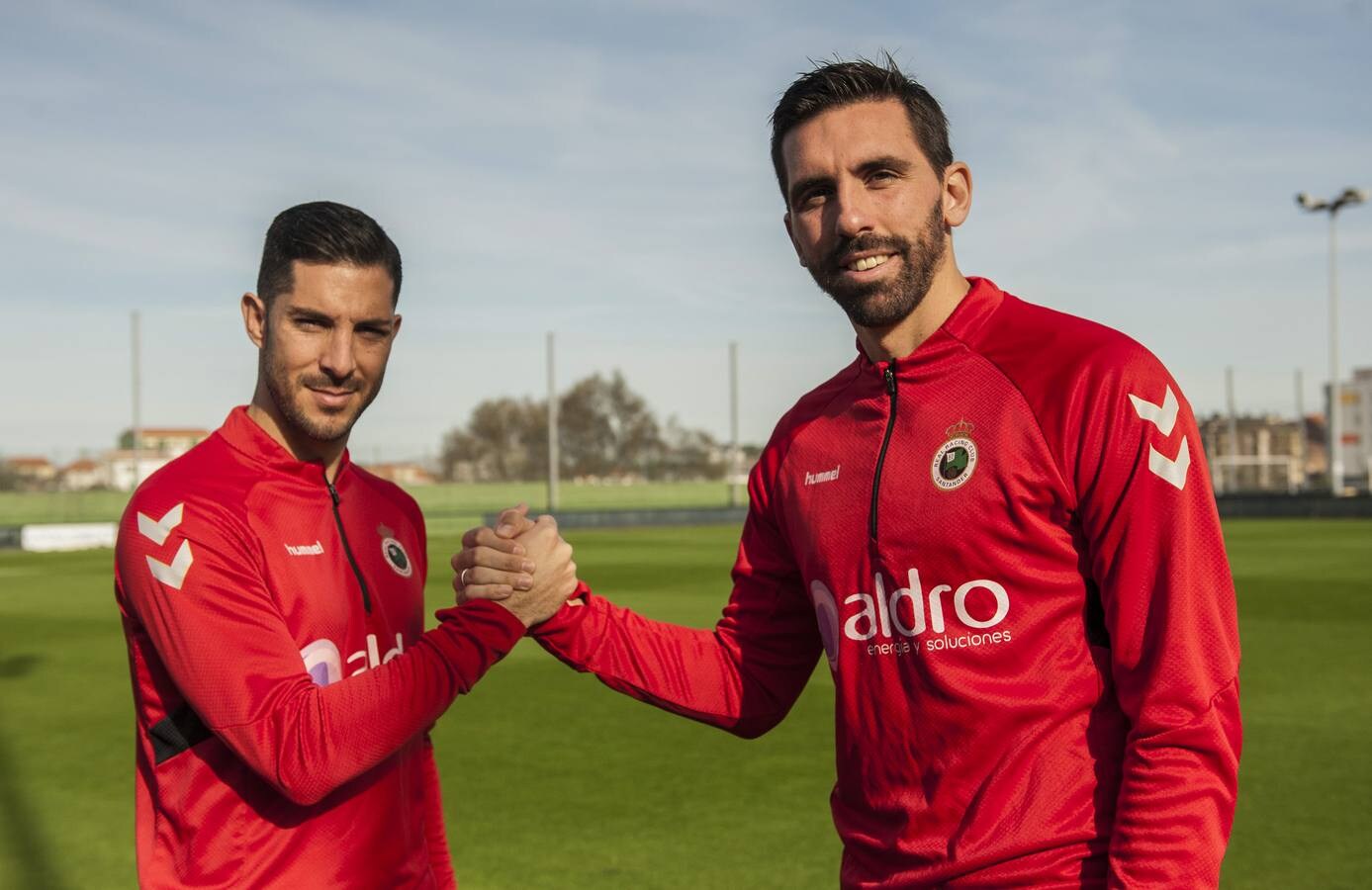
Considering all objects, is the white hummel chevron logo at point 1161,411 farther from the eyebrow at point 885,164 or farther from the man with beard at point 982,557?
the eyebrow at point 885,164

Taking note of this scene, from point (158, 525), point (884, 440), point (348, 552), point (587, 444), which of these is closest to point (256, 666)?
point (158, 525)

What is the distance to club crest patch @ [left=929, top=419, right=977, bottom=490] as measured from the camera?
246 centimetres

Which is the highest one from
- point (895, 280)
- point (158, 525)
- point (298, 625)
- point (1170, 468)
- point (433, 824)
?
point (895, 280)

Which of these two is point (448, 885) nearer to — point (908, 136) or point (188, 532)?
point (188, 532)

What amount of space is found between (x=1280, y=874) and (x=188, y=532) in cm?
→ 470

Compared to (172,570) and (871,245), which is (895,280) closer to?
(871,245)

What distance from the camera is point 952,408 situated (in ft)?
8.34

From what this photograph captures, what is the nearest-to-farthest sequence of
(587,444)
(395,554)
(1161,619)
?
1. (1161,619)
2. (395,554)
3. (587,444)

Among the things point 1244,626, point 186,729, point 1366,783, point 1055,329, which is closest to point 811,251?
point 1055,329

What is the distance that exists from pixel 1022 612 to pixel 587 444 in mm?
56676

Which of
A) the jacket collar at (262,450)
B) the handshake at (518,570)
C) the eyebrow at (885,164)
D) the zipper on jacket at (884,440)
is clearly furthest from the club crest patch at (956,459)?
the jacket collar at (262,450)

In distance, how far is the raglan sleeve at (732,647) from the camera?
3.04m

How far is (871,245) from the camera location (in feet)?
8.50

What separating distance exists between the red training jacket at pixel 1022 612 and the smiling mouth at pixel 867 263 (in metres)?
0.19
